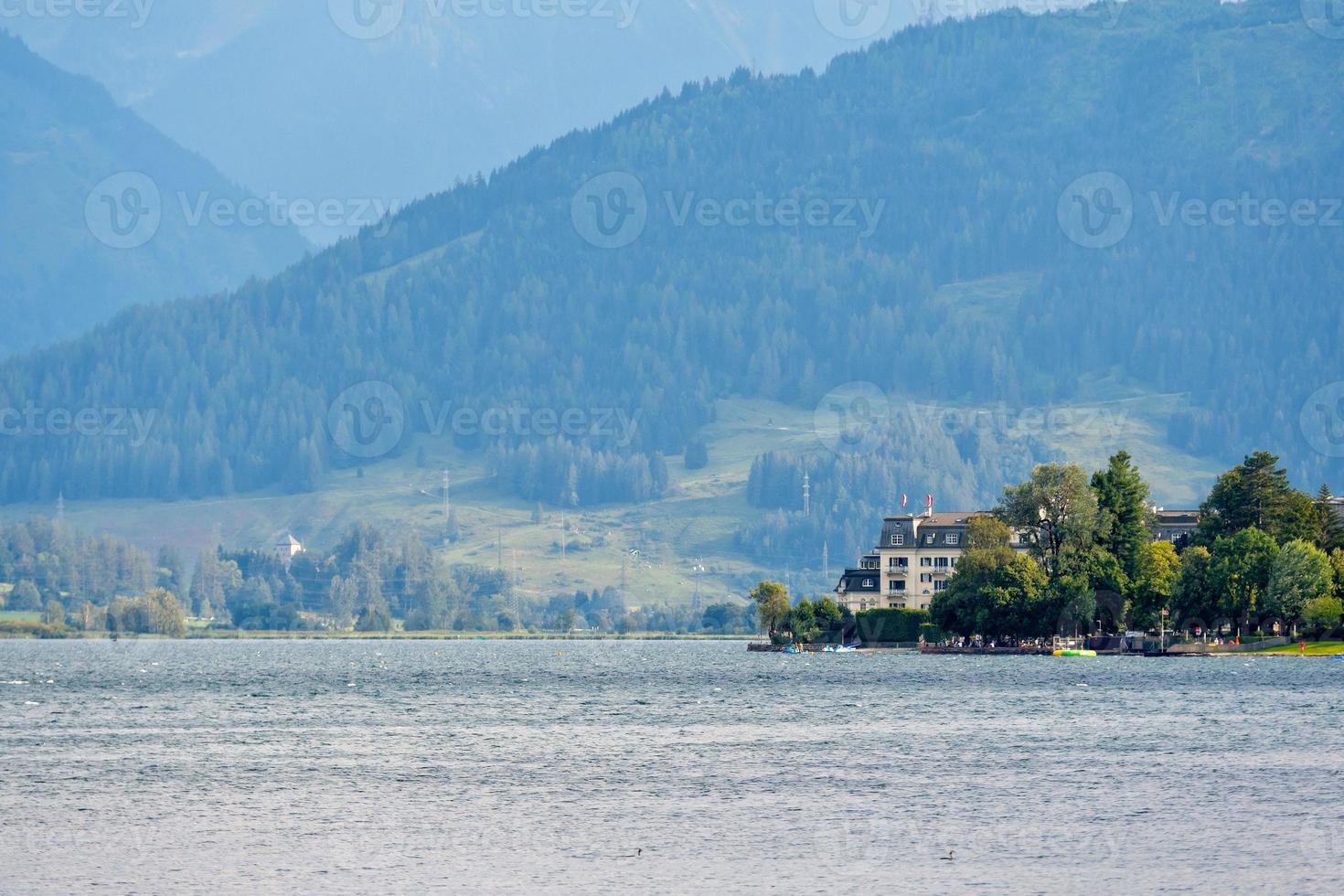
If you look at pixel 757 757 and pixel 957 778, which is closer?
pixel 957 778

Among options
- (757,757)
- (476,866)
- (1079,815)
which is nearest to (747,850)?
(476,866)

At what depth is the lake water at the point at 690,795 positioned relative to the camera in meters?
68.8

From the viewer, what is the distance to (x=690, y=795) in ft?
293

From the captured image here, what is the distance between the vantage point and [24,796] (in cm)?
9056

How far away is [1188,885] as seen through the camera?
65.3 m

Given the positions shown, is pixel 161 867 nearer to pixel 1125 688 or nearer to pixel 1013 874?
pixel 1013 874

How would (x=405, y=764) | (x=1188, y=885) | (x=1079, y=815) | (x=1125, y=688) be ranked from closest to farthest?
(x=1188, y=885)
(x=1079, y=815)
(x=405, y=764)
(x=1125, y=688)

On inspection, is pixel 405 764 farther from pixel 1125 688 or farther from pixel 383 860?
pixel 1125 688

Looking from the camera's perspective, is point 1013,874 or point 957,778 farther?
point 957,778

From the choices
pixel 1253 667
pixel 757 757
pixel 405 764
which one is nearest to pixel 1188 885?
pixel 757 757

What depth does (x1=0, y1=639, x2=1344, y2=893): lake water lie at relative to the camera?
6881cm

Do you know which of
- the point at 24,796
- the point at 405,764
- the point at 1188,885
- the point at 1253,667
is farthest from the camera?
the point at 1253,667

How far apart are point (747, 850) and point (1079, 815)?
611 inches

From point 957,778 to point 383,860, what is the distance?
3334 cm
